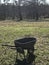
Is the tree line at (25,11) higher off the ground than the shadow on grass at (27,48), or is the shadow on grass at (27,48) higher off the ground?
the shadow on grass at (27,48)

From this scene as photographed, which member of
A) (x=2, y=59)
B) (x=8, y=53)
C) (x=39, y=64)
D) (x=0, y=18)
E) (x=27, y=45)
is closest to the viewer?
(x=27, y=45)

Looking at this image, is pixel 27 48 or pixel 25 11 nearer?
pixel 27 48

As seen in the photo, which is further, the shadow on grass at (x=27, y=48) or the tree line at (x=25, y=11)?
the tree line at (x=25, y=11)

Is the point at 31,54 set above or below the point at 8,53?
above

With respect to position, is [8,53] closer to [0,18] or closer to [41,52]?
[41,52]

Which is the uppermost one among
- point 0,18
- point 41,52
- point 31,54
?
point 31,54

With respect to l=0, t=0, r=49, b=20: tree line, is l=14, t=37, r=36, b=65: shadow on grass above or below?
above

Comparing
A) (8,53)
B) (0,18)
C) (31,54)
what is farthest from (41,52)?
(0,18)

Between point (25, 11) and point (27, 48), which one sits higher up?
point (27, 48)

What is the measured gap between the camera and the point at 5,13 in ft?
107

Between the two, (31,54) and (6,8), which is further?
(6,8)

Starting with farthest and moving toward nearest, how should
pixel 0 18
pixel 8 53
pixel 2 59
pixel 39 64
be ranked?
pixel 0 18, pixel 8 53, pixel 2 59, pixel 39 64

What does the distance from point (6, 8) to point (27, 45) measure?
27.6m

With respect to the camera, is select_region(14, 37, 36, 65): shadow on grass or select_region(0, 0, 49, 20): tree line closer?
select_region(14, 37, 36, 65): shadow on grass
